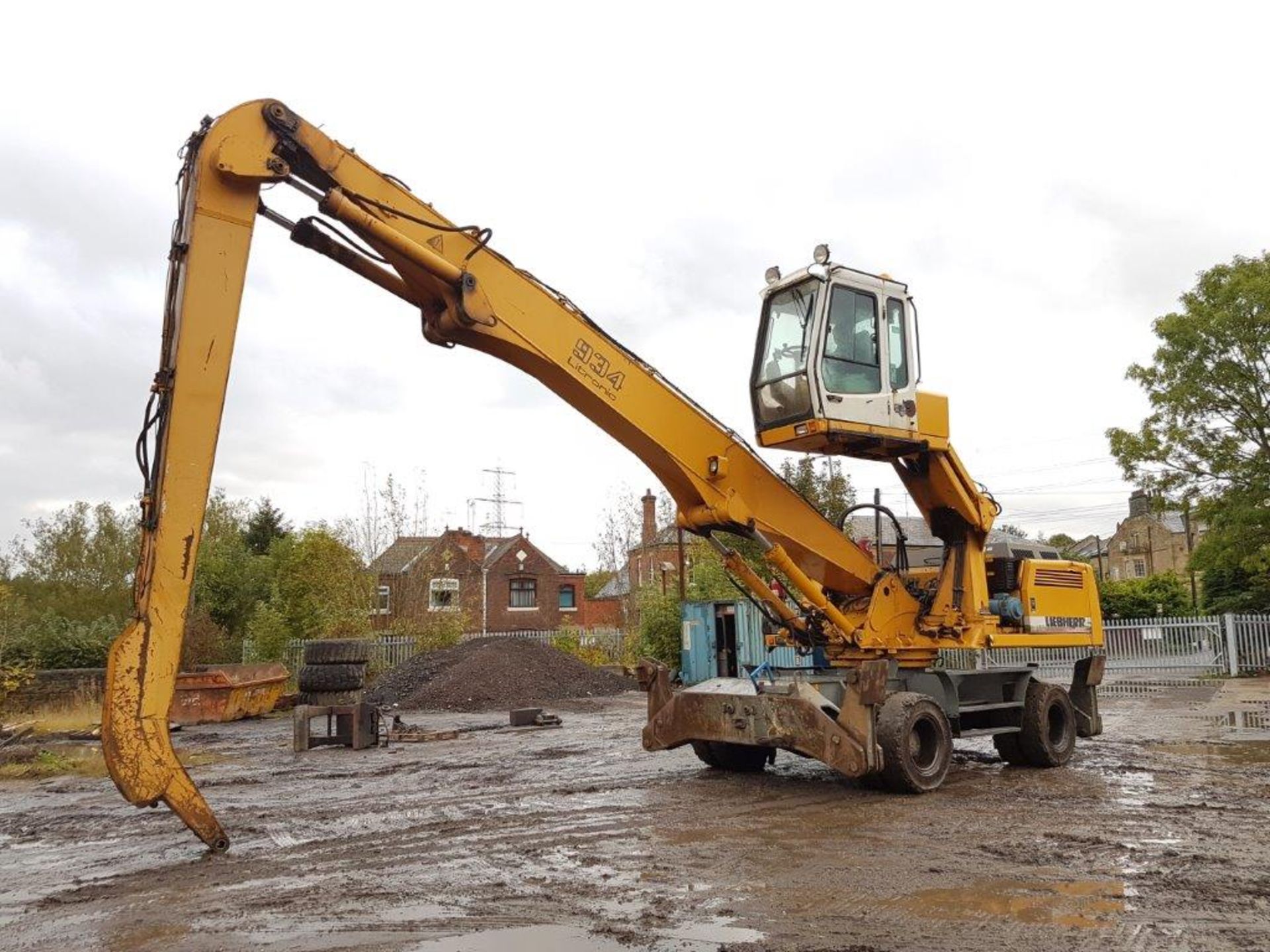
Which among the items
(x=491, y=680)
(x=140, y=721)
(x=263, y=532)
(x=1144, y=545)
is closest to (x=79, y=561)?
(x=263, y=532)

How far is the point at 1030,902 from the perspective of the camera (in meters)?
5.02

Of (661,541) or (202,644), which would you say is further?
(661,541)

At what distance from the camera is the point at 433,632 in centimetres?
2786

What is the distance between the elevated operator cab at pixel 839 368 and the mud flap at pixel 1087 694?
3.66m

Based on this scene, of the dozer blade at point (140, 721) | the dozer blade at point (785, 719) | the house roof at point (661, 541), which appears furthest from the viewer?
the house roof at point (661, 541)

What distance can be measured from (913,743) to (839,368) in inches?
132

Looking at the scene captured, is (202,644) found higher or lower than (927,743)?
higher

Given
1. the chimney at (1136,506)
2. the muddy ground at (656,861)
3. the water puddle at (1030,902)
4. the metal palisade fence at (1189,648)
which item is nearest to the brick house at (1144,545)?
the chimney at (1136,506)

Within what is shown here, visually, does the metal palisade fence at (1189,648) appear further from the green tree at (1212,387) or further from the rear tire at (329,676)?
the rear tire at (329,676)

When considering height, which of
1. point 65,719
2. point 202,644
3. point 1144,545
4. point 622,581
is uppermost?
point 1144,545

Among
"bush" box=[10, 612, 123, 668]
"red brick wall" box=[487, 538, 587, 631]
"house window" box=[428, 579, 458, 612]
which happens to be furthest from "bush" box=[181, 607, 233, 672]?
"red brick wall" box=[487, 538, 587, 631]

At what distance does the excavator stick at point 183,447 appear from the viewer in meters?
5.41

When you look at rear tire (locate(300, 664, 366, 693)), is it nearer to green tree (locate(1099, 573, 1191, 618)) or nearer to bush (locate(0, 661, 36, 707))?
bush (locate(0, 661, 36, 707))

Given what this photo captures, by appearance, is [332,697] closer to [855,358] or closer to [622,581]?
[855,358]
